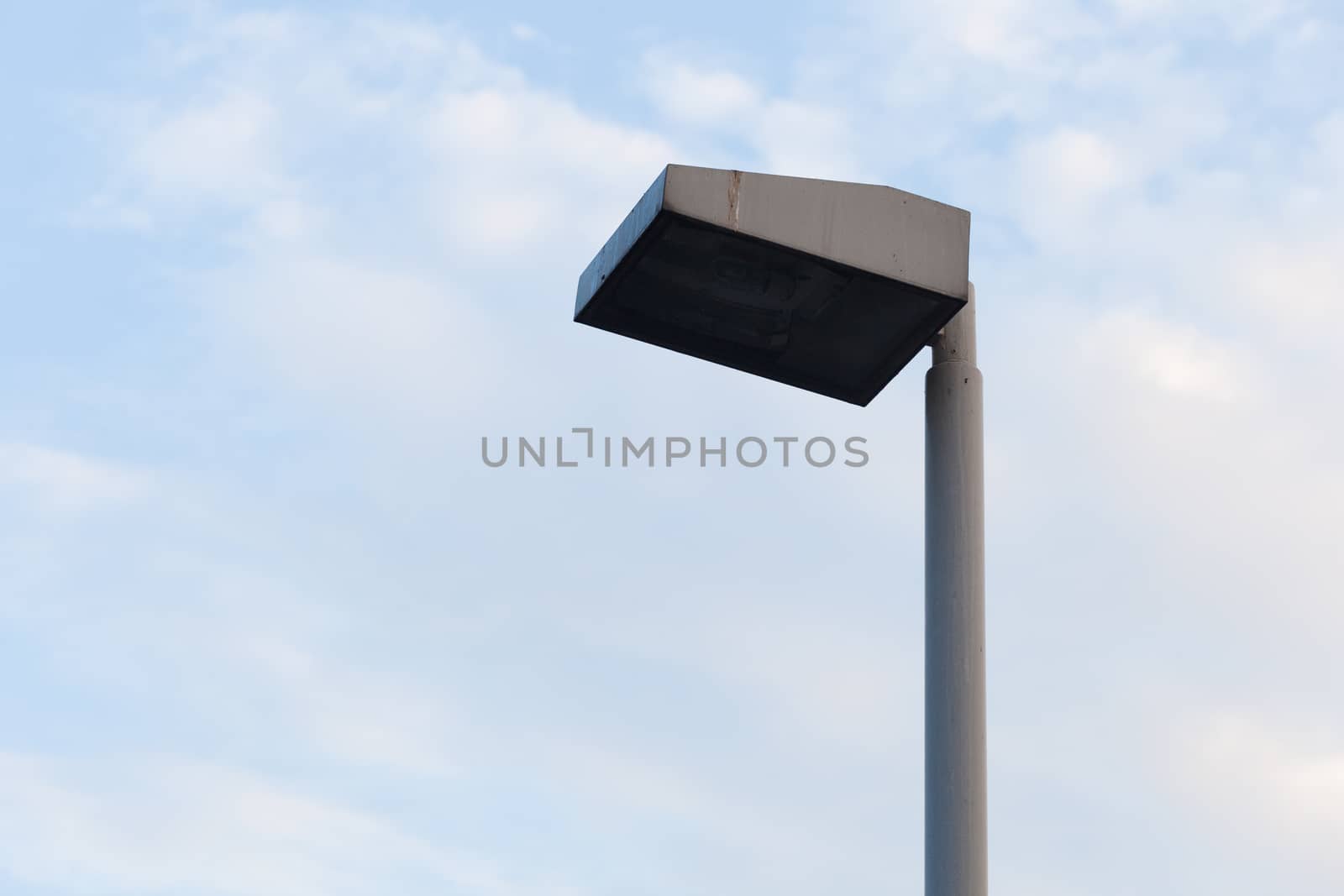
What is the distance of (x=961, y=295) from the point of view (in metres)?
5.82

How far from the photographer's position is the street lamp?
212 inches

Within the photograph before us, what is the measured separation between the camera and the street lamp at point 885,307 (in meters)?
5.39

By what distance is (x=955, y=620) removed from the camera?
18.1ft

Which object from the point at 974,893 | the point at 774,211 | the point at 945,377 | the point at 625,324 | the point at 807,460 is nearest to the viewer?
the point at 974,893

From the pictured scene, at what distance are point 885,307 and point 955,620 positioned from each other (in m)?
1.17

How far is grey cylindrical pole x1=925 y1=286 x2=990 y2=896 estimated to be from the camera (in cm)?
530

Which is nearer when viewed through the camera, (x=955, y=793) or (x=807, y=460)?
(x=955, y=793)

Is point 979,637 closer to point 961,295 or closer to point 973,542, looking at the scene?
point 973,542

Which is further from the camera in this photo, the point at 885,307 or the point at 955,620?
the point at 885,307

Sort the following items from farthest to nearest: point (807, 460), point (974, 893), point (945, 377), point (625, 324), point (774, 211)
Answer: point (807, 460) < point (625, 324) < point (945, 377) < point (774, 211) < point (974, 893)

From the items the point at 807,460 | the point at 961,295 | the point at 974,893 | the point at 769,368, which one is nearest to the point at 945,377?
the point at 961,295

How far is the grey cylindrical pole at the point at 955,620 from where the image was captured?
17.4ft

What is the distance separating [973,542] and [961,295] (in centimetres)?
88

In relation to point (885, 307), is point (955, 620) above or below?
below
